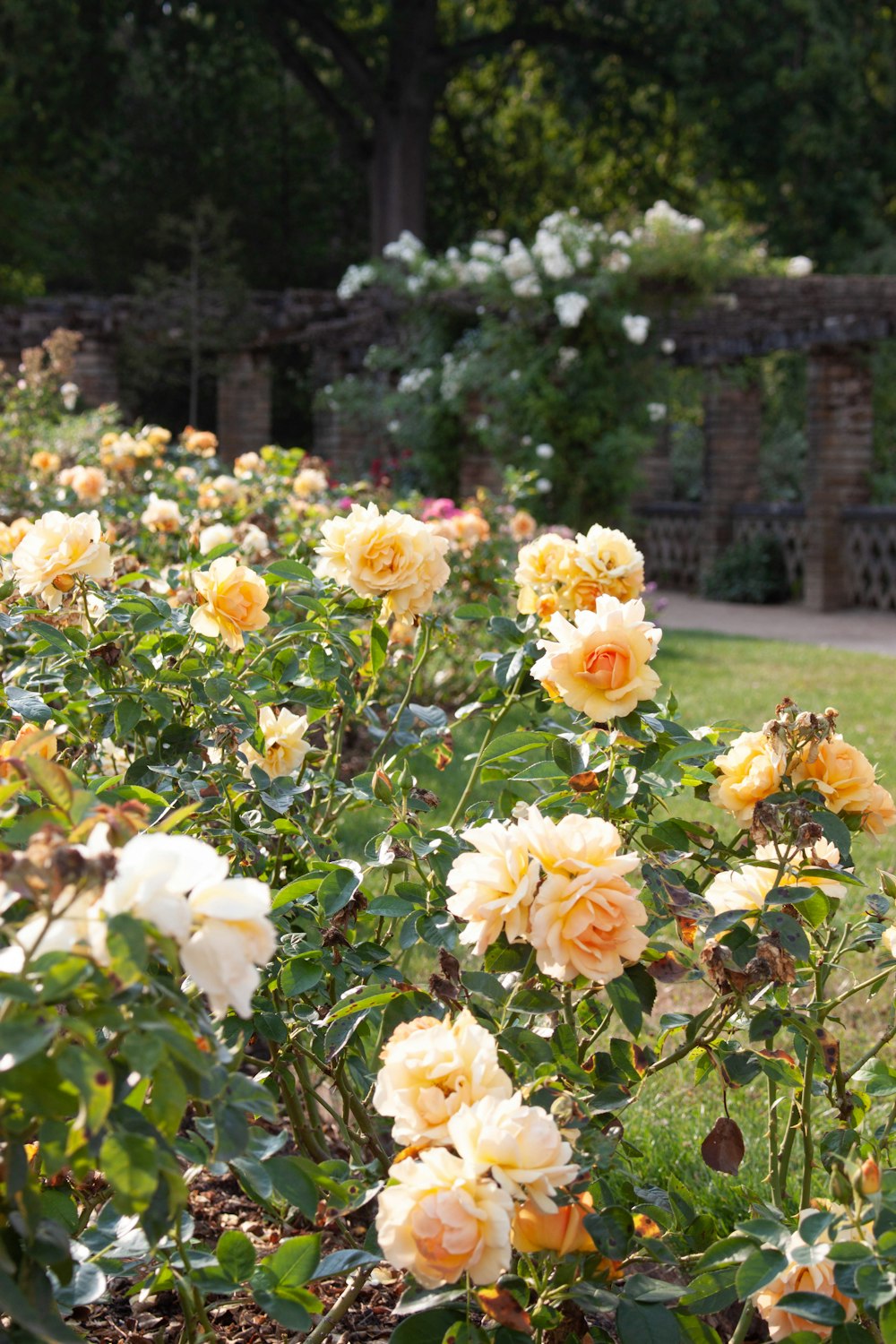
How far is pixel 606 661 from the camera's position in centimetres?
149

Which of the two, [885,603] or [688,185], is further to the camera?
[688,185]

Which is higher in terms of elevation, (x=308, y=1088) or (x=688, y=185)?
(x=688, y=185)

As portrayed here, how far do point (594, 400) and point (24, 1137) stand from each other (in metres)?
10.7

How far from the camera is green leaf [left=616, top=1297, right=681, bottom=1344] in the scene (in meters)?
1.24

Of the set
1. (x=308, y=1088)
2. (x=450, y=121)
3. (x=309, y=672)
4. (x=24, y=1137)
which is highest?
(x=450, y=121)

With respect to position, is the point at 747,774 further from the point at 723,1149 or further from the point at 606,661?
the point at 723,1149

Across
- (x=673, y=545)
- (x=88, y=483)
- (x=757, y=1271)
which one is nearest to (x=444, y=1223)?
(x=757, y=1271)

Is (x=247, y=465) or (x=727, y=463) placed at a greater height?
(x=727, y=463)

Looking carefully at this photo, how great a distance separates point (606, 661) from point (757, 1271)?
2.02 ft

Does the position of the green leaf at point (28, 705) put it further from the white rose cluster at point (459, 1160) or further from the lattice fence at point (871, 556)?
the lattice fence at point (871, 556)

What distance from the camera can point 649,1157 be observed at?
2.36 meters

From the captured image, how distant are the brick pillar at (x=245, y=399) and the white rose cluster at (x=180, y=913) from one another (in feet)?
52.2

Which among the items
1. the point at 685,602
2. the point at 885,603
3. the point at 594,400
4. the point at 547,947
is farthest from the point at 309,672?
the point at 685,602

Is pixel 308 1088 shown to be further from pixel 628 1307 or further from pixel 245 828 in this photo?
pixel 628 1307
